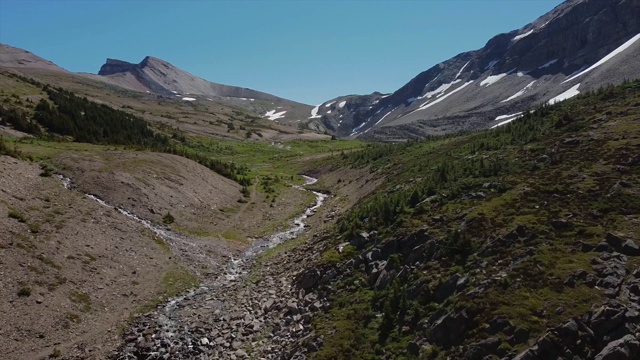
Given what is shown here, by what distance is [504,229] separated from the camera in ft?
82.7

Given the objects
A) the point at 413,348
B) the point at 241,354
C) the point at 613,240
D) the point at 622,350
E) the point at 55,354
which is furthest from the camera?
the point at 241,354

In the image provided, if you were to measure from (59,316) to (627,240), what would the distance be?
101ft

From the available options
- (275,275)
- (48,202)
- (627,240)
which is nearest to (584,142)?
(627,240)

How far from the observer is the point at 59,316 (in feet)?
87.4

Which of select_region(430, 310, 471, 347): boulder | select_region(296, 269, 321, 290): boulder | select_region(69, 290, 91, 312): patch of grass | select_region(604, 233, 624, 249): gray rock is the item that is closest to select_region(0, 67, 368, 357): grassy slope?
select_region(69, 290, 91, 312): patch of grass

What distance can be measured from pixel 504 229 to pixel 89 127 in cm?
7380

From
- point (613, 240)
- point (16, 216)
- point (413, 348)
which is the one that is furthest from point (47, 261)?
point (613, 240)

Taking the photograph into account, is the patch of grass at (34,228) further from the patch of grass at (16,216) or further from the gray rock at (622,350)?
the gray rock at (622,350)

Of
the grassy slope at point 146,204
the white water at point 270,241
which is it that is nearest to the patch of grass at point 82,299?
the grassy slope at point 146,204

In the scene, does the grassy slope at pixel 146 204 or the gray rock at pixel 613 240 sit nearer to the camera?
the gray rock at pixel 613 240

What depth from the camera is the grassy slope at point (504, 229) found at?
20.0 meters

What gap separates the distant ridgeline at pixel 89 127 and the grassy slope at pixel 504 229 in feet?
132

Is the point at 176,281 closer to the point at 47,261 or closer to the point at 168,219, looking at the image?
the point at 47,261

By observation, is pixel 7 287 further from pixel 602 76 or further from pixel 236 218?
pixel 602 76
